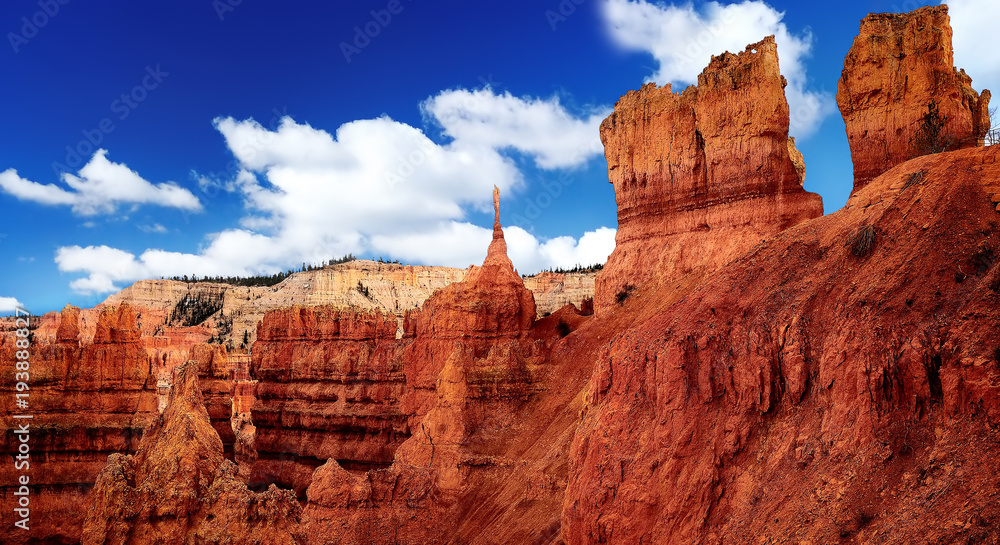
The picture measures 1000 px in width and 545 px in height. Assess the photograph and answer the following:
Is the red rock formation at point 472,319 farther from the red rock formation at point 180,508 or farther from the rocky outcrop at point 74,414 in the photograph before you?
the red rock formation at point 180,508

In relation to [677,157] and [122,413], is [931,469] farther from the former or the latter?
[122,413]

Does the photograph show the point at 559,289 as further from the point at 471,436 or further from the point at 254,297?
the point at 254,297

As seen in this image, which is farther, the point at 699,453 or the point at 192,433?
the point at 192,433

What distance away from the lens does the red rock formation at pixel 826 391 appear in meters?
14.1

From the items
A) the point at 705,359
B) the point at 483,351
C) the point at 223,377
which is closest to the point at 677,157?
the point at 483,351

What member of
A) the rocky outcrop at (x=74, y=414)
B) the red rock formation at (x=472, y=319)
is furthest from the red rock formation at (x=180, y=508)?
the rocky outcrop at (x=74, y=414)

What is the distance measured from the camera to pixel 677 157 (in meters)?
38.8

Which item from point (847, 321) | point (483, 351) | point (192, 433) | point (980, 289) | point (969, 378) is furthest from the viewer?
point (483, 351)

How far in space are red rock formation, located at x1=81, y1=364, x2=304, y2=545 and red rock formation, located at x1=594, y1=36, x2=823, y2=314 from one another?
2174 cm

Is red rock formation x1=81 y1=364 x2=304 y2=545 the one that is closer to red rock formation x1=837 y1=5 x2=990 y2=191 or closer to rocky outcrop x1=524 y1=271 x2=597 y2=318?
red rock formation x1=837 y1=5 x2=990 y2=191

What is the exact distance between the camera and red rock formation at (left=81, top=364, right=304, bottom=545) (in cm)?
1970

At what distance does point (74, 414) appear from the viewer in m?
42.1

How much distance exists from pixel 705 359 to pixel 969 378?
689 centimetres

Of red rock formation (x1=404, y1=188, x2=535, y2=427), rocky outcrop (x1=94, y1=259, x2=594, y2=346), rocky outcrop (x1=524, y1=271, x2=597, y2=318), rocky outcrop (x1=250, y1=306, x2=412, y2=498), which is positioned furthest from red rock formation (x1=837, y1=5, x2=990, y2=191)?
rocky outcrop (x1=94, y1=259, x2=594, y2=346)
